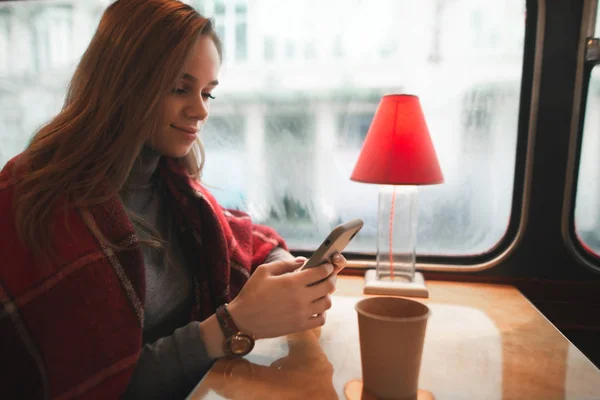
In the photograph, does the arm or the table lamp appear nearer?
Answer: the arm

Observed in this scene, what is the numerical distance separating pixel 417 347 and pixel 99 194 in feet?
2.19

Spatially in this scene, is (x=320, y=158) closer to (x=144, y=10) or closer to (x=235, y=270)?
(x=235, y=270)

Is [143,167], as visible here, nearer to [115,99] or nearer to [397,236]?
[115,99]

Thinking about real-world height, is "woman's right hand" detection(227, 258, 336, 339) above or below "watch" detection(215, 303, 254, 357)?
above

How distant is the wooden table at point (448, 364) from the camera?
697mm

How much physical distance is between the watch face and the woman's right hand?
0.02m

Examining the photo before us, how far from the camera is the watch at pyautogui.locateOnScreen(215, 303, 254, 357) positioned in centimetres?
80

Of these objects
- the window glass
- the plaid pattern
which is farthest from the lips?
the window glass

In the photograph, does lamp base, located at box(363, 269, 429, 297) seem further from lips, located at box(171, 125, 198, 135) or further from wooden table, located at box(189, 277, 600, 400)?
lips, located at box(171, 125, 198, 135)

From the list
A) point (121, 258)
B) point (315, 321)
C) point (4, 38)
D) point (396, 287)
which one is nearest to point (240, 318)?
point (315, 321)

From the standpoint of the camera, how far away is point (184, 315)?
1074 millimetres

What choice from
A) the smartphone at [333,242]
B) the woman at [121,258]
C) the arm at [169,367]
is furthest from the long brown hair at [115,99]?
the smartphone at [333,242]

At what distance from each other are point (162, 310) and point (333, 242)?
0.47 meters

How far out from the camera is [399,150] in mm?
1173
